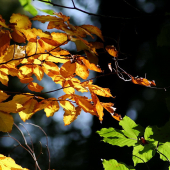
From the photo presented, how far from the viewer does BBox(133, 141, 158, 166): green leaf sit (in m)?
0.66

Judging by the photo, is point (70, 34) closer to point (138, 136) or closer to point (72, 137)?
point (138, 136)

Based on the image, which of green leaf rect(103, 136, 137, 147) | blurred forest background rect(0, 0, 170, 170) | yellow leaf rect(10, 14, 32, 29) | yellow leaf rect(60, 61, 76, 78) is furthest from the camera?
blurred forest background rect(0, 0, 170, 170)

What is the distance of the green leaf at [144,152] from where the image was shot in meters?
0.66

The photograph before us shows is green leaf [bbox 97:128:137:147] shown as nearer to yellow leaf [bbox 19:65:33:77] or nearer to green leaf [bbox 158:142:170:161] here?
green leaf [bbox 158:142:170:161]

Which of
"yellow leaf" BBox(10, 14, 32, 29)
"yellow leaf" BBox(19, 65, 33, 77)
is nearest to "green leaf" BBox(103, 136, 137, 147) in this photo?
"yellow leaf" BBox(19, 65, 33, 77)

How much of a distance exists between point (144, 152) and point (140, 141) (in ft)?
0.18

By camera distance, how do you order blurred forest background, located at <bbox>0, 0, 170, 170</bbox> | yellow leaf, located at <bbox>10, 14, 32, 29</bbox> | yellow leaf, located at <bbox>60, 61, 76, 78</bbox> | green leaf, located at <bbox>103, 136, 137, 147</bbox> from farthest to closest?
blurred forest background, located at <bbox>0, 0, 170, 170</bbox>
green leaf, located at <bbox>103, 136, 137, 147</bbox>
yellow leaf, located at <bbox>60, 61, 76, 78</bbox>
yellow leaf, located at <bbox>10, 14, 32, 29</bbox>

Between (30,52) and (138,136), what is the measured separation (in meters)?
0.57

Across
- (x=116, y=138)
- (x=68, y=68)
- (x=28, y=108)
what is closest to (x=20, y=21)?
(x=68, y=68)

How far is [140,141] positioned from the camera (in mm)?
705

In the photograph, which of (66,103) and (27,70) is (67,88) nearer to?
(66,103)

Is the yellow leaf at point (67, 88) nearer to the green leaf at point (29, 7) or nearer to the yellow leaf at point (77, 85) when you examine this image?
the yellow leaf at point (77, 85)

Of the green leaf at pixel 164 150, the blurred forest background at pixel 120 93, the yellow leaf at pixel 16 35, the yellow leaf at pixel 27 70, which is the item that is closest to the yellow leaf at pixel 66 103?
the yellow leaf at pixel 27 70

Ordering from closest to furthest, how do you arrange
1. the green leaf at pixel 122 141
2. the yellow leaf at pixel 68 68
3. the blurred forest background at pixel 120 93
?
the yellow leaf at pixel 68 68 → the green leaf at pixel 122 141 → the blurred forest background at pixel 120 93
